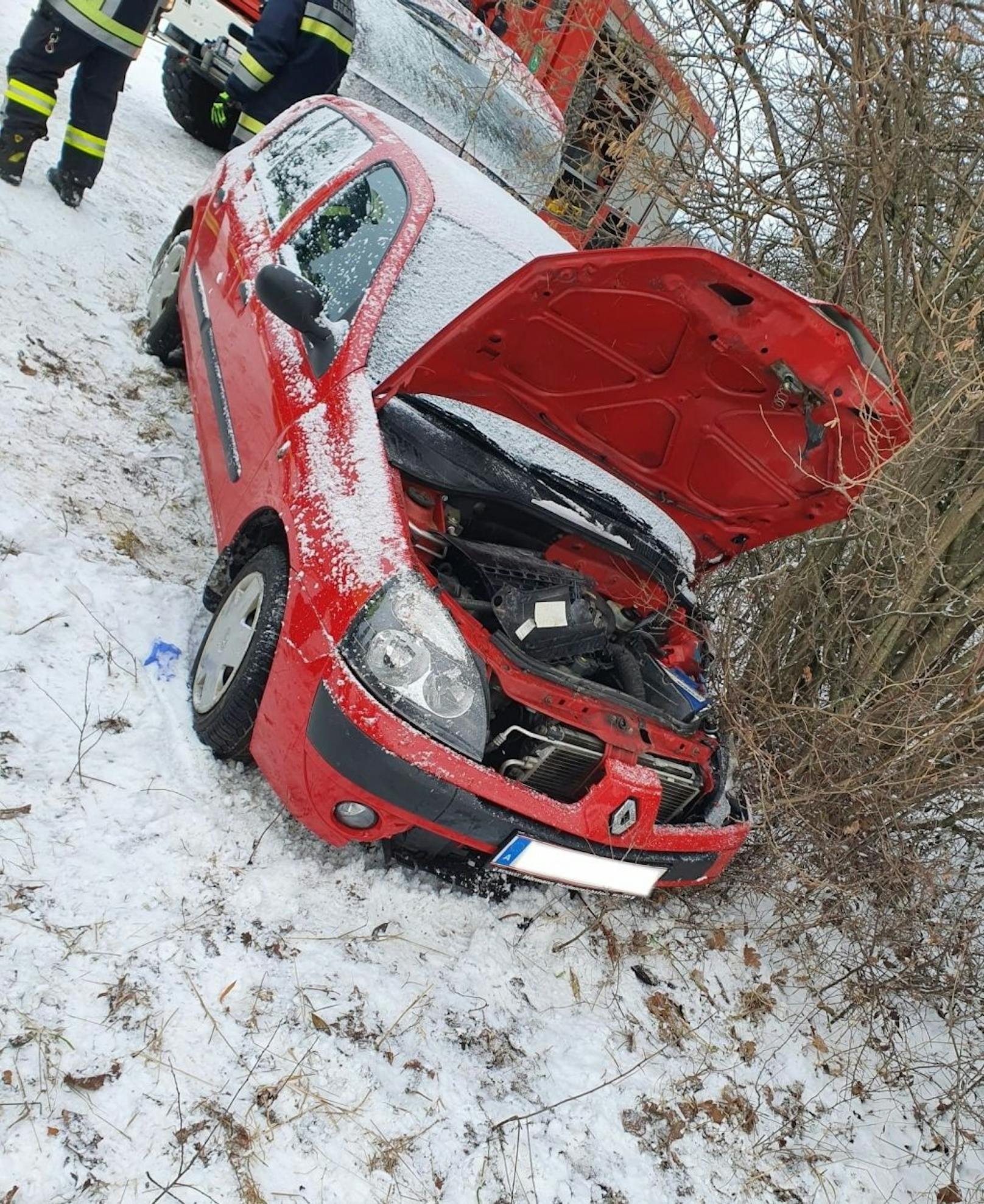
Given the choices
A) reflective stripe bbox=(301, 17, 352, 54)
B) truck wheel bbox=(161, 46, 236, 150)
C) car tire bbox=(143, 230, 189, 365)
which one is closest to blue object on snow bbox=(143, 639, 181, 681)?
car tire bbox=(143, 230, 189, 365)

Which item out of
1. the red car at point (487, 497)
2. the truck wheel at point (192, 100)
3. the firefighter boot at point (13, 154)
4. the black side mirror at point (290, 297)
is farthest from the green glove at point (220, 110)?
the black side mirror at point (290, 297)

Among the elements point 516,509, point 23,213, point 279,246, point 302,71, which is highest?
point 302,71

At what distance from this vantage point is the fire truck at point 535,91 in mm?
5414

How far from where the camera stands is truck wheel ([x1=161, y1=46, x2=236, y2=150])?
7301 mm

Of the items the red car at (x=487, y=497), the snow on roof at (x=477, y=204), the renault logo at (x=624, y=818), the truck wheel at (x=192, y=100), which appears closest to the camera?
the red car at (x=487, y=497)

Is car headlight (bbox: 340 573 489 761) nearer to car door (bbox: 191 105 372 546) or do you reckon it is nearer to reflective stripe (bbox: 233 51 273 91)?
car door (bbox: 191 105 372 546)

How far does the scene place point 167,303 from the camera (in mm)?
4391

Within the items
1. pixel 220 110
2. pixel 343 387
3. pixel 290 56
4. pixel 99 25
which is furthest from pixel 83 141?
pixel 343 387

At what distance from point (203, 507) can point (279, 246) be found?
1.12 meters

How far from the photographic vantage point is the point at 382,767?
86.3 inches

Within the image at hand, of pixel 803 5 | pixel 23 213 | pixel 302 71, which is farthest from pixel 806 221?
pixel 23 213

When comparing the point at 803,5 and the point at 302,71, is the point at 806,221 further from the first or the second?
the point at 302,71

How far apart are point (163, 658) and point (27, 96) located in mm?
3574

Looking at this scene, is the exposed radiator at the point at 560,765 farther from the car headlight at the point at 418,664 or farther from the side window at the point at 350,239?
the side window at the point at 350,239
